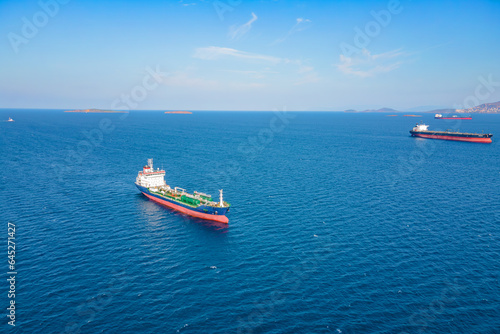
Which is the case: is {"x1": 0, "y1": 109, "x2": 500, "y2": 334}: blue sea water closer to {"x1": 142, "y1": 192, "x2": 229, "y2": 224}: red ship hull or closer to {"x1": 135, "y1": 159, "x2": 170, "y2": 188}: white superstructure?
{"x1": 142, "y1": 192, "x2": 229, "y2": 224}: red ship hull

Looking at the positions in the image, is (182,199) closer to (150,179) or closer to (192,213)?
(192,213)

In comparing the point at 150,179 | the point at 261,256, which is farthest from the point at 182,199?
the point at 261,256

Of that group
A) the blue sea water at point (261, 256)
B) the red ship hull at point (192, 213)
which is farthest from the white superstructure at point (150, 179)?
the blue sea water at point (261, 256)

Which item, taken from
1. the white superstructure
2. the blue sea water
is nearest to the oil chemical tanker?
the white superstructure

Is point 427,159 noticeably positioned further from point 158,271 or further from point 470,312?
point 158,271

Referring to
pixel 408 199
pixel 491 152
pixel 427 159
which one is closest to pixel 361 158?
pixel 427 159
